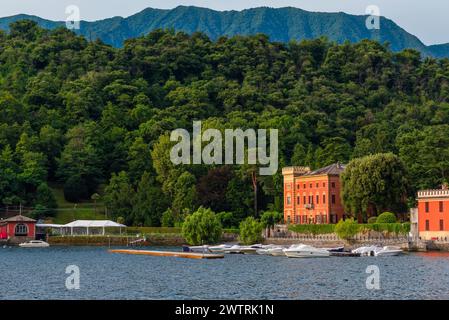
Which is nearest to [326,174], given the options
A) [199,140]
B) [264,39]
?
[199,140]

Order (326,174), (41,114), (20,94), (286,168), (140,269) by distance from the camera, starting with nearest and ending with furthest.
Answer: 1. (140,269)
2. (326,174)
3. (286,168)
4. (41,114)
5. (20,94)

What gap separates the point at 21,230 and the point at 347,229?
42185 millimetres

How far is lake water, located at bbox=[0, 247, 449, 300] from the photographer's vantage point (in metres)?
42.8

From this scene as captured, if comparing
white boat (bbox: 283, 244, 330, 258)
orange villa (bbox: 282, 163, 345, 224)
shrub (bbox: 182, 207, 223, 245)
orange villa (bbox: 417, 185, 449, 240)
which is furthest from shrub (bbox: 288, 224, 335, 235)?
white boat (bbox: 283, 244, 330, 258)

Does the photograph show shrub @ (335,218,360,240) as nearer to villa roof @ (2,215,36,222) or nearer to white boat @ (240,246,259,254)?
white boat @ (240,246,259,254)

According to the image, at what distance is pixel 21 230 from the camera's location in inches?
4181

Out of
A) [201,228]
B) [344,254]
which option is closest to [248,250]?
[201,228]

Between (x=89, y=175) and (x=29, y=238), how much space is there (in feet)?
67.5

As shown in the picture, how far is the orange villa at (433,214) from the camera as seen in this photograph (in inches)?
3095

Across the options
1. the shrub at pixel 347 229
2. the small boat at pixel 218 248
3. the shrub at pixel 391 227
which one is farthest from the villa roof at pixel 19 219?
the shrub at pixel 391 227

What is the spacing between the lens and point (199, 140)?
11356 cm

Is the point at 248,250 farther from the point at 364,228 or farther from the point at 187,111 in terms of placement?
the point at 187,111

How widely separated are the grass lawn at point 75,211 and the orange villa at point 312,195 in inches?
1011

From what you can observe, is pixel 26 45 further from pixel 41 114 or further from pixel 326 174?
pixel 326 174
